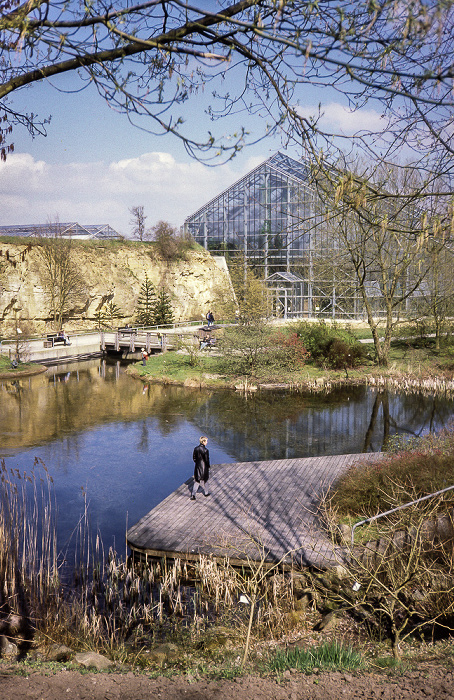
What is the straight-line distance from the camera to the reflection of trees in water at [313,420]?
1451 cm

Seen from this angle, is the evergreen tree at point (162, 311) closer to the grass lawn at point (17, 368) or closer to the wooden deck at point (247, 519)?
the grass lawn at point (17, 368)

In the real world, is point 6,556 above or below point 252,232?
below

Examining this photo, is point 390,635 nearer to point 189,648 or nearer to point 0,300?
point 189,648

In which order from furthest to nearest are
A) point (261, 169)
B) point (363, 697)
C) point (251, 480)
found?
point (261, 169), point (251, 480), point (363, 697)

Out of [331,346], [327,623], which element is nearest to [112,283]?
[331,346]

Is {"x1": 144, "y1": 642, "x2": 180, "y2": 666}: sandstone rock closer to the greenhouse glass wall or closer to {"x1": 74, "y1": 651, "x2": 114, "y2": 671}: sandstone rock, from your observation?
{"x1": 74, "y1": 651, "x2": 114, "y2": 671}: sandstone rock

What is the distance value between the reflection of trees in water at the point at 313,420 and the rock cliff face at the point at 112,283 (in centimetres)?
1433

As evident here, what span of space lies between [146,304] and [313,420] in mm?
25245

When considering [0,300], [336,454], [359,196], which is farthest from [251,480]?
[0,300]

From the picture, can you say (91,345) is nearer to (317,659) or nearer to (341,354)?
(341,354)

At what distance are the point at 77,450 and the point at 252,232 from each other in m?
29.5

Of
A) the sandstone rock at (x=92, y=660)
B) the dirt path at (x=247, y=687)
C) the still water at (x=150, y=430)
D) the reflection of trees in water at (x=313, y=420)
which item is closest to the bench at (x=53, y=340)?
the still water at (x=150, y=430)

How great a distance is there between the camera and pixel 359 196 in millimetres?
3969

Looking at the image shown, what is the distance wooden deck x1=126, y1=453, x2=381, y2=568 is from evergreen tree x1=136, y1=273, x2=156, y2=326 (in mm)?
29215
